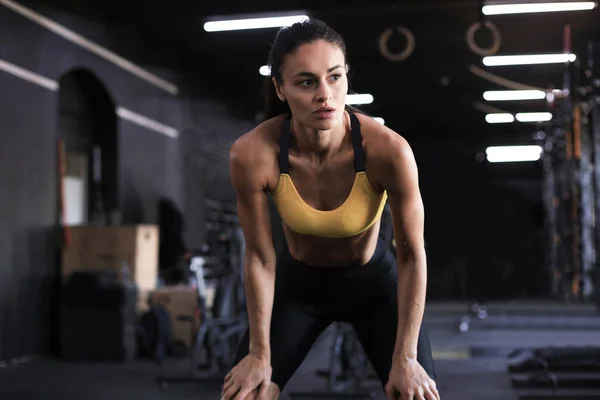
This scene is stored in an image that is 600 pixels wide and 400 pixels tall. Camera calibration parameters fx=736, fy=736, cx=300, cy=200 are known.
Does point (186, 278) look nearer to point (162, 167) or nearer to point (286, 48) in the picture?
point (162, 167)

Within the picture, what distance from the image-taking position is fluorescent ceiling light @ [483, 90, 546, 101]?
35.6 ft

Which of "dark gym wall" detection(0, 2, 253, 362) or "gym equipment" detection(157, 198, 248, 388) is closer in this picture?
"gym equipment" detection(157, 198, 248, 388)

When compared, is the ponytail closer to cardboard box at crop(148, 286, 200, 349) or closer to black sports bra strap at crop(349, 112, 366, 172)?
black sports bra strap at crop(349, 112, 366, 172)

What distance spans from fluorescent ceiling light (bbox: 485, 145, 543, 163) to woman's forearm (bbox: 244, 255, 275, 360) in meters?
13.4

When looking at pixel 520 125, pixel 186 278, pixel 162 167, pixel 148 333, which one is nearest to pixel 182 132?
pixel 162 167

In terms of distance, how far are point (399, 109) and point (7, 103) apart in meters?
7.89

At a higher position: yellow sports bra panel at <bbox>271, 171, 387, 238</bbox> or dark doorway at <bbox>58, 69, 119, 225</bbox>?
dark doorway at <bbox>58, 69, 119, 225</bbox>

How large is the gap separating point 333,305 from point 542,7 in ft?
19.5

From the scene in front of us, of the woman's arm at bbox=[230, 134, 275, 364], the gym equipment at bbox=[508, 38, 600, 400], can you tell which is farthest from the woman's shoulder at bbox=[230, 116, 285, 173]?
the gym equipment at bbox=[508, 38, 600, 400]

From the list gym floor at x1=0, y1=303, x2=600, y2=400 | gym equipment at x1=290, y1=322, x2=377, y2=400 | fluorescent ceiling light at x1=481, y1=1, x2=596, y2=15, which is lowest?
gym floor at x1=0, y1=303, x2=600, y2=400

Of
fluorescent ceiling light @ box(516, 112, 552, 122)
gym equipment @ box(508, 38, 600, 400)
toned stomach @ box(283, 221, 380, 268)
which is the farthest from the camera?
fluorescent ceiling light @ box(516, 112, 552, 122)

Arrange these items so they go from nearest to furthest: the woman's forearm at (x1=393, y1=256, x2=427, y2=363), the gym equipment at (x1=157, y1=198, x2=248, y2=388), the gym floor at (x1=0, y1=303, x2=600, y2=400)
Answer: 1. the woman's forearm at (x1=393, y1=256, x2=427, y2=363)
2. the gym floor at (x1=0, y1=303, x2=600, y2=400)
3. the gym equipment at (x1=157, y1=198, x2=248, y2=388)

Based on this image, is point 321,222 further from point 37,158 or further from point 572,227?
point 572,227

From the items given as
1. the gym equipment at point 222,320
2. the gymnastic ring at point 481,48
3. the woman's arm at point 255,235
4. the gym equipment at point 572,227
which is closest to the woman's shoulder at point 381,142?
the woman's arm at point 255,235
